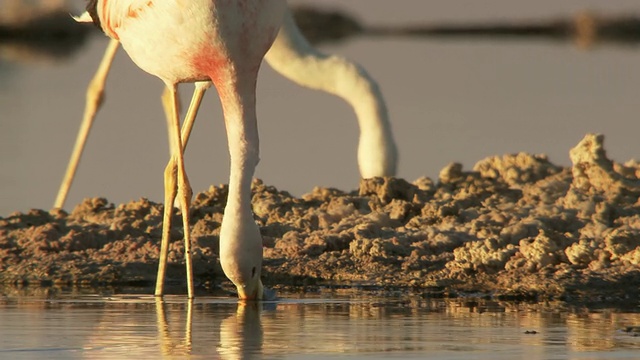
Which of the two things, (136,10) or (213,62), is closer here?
(213,62)

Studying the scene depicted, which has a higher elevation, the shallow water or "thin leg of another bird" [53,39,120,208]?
"thin leg of another bird" [53,39,120,208]

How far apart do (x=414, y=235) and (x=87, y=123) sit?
3.98 meters

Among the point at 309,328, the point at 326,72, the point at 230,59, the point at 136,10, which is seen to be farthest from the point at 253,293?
the point at 326,72

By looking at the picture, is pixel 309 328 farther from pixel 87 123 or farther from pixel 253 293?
pixel 87 123

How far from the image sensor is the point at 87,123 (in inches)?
520

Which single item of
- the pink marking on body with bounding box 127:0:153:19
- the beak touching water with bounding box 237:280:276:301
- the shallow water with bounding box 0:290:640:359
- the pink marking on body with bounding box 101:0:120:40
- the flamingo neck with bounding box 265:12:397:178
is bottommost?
the shallow water with bounding box 0:290:640:359

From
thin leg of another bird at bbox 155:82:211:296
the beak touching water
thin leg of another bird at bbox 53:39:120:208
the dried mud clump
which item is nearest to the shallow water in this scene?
the beak touching water

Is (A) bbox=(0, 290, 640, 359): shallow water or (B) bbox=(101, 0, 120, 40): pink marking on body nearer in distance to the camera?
(A) bbox=(0, 290, 640, 359): shallow water

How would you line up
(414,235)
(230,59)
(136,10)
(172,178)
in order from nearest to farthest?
(230,59) < (136,10) < (172,178) < (414,235)

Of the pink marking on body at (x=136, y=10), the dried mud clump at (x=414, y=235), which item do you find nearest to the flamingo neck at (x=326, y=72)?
the dried mud clump at (x=414, y=235)

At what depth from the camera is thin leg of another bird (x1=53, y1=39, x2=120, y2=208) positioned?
1260 cm

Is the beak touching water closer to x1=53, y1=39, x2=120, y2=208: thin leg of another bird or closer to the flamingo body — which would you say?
the flamingo body

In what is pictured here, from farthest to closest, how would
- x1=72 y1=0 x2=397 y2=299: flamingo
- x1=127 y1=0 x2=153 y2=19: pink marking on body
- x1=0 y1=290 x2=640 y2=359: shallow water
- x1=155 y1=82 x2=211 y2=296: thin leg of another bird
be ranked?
1. x1=155 y1=82 x2=211 y2=296: thin leg of another bird
2. x1=127 y1=0 x2=153 y2=19: pink marking on body
3. x1=72 y1=0 x2=397 y2=299: flamingo
4. x1=0 y1=290 x2=640 y2=359: shallow water

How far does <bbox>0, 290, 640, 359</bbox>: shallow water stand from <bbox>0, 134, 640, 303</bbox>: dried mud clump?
2.05 feet
